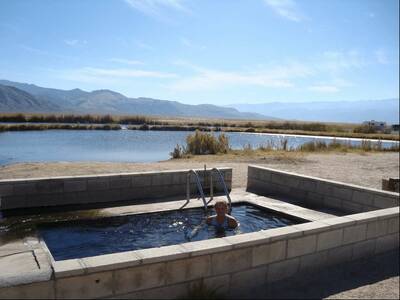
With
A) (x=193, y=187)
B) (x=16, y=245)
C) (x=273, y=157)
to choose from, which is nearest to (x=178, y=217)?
(x=193, y=187)

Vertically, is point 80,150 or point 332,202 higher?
point 332,202

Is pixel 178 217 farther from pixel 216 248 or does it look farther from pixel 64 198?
pixel 216 248

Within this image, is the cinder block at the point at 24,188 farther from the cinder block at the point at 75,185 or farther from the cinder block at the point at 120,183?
the cinder block at the point at 120,183

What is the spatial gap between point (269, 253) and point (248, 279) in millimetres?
380

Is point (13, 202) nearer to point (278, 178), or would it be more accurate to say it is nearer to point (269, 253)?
point (269, 253)

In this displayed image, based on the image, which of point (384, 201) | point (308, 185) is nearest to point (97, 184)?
point (308, 185)

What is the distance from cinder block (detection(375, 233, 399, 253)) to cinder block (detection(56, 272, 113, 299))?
13.0 ft

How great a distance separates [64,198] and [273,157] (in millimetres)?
11741

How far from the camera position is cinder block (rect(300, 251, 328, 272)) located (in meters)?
5.05

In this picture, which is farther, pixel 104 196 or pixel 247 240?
pixel 104 196

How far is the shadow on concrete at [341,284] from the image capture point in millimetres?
4516

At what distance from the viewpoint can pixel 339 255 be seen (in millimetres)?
5422

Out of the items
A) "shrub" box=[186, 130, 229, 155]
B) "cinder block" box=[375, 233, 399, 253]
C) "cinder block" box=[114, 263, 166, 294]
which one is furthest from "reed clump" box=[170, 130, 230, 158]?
"cinder block" box=[114, 263, 166, 294]

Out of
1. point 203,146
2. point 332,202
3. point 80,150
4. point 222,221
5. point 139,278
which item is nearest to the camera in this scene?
point 139,278
